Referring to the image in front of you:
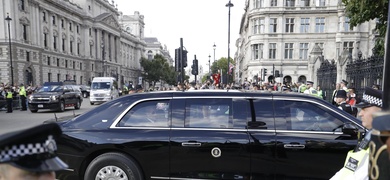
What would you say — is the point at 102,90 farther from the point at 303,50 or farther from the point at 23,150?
the point at 303,50

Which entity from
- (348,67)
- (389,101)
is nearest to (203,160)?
(389,101)

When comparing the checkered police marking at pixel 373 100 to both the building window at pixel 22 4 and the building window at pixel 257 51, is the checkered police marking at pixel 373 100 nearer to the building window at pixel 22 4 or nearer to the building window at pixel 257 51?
the building window at pixel 257 51

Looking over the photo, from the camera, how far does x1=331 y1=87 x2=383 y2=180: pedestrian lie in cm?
190

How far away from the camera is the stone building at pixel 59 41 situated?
44.0 metres

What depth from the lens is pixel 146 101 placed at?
4.20 meters

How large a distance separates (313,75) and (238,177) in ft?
69.0

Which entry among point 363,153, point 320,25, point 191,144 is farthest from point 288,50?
point 363,153

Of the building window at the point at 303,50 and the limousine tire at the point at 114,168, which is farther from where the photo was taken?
the building window at the point at 303,50

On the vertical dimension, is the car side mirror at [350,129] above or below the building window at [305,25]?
below

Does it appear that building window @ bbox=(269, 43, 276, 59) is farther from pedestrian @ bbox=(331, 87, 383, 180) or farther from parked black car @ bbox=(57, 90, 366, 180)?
pedestrian @ bbox=(331, 87, 383, 180)

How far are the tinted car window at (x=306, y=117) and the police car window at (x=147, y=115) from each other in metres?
1.77

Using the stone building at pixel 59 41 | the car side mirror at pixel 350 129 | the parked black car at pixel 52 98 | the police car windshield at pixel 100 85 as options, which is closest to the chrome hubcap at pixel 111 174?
the car side mirror at pixel 350 129

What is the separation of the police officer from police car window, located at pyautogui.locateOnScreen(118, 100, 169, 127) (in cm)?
266

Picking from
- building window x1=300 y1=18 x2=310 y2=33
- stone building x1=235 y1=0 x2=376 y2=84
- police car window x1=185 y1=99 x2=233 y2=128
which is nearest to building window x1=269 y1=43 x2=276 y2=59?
stone building x1=235 y1=0 x2=376 y2=84
